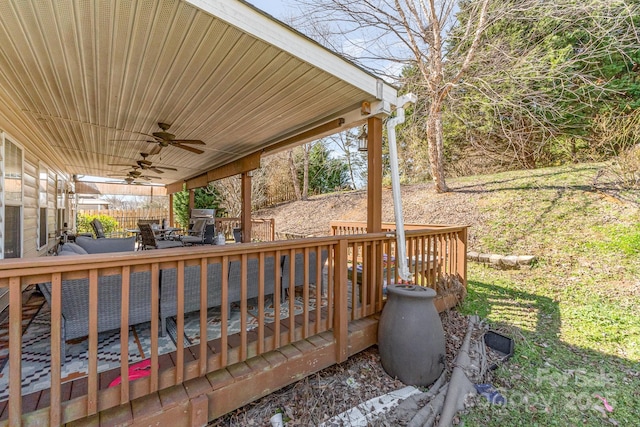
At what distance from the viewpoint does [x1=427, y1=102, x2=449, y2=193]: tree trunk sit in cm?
844

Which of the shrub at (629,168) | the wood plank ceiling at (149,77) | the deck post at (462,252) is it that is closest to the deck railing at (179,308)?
the wood plank ceiling at (149,77)

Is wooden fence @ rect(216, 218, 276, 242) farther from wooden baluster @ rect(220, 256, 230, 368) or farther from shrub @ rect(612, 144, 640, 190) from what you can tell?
shrub @ rect(612, 144, 640, 190)

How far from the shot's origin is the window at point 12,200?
3371mm

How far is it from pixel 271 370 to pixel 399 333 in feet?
4.04

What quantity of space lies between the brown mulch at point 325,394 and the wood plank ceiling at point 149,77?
2916mm

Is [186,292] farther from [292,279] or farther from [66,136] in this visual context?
[66,136]

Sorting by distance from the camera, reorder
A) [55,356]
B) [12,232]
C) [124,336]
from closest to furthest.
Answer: [55,356]
[124,336]
[12,232]

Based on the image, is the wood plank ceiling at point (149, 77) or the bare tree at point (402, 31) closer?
the wood plank ceiling at point (149, 77)

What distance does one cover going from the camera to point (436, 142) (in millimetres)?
8945

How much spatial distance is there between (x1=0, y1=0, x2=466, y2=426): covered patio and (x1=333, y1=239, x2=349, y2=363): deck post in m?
0.01

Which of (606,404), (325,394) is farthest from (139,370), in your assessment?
Answer: (606,404)

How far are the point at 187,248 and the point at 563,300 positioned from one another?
554 cm

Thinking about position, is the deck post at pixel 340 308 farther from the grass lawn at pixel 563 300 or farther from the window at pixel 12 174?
the window at pixel 12 174

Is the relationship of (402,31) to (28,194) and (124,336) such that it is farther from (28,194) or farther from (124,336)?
(124,336)
